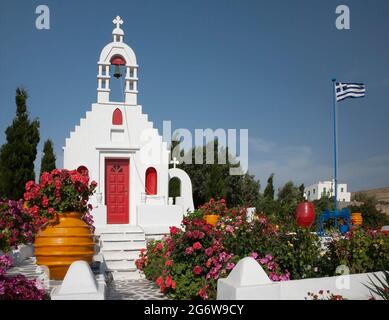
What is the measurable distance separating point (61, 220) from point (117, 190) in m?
7.88

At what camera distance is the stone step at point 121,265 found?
1059 centimetres

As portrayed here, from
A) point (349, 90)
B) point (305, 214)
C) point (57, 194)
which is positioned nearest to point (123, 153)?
point (305, 214)

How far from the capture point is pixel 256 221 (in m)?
7.88

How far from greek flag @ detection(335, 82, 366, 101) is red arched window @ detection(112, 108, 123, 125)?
27.5 ft

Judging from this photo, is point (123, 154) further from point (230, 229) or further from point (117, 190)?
point (230, 229)

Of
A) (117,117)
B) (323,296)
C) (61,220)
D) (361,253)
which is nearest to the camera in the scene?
(323,296)

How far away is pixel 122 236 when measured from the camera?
12.2 m

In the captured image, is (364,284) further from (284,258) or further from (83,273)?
(83,273)

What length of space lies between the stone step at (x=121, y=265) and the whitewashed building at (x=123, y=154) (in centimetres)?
322

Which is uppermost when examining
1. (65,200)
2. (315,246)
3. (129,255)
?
(65,200)

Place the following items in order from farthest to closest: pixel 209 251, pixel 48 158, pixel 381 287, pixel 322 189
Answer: pixel 322 189 → pixel 48 158 → pixel 209 251 → pixel 381 287

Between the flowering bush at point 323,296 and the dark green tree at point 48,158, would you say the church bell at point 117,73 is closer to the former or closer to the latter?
the dark green tree at point 48,158

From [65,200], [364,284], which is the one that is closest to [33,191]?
[65,200]
